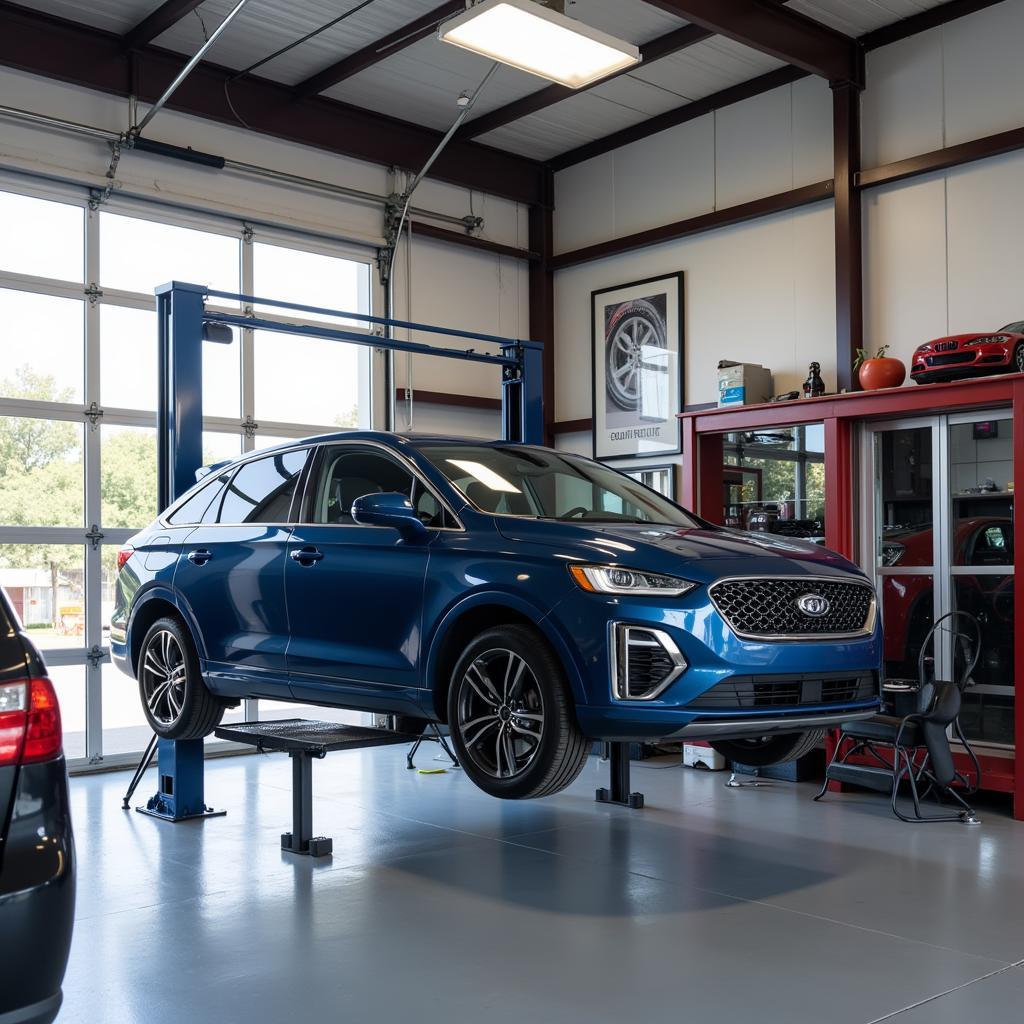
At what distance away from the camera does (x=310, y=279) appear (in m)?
10.3

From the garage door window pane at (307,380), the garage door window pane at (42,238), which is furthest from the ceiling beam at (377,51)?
the garage door window pane at (42,238)

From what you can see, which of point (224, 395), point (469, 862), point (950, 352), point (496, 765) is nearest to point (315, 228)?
point (224, 395)

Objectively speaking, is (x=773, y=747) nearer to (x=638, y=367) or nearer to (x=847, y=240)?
(x=847, y=240)

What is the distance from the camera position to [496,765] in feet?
14.6

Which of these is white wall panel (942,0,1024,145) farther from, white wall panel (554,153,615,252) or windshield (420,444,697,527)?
windshield (420,444,697,527)

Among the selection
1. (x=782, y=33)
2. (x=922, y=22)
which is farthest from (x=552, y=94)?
(x=922, y=22)

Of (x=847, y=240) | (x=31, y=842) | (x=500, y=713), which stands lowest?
(x=500, y=713)

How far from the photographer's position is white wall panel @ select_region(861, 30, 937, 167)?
856 centimetres

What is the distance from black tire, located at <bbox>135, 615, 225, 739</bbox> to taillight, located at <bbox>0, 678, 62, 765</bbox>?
363cm

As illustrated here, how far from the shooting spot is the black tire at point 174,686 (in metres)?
5.91

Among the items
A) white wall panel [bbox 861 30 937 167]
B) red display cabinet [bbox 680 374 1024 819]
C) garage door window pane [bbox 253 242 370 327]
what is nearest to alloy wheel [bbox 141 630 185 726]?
red display cabinet [bbox 680 374 1024 819]

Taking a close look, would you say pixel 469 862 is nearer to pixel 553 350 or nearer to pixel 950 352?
pixel 950 352

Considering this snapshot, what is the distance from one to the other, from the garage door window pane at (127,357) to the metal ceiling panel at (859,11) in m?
5.53

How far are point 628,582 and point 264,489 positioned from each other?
226cm
